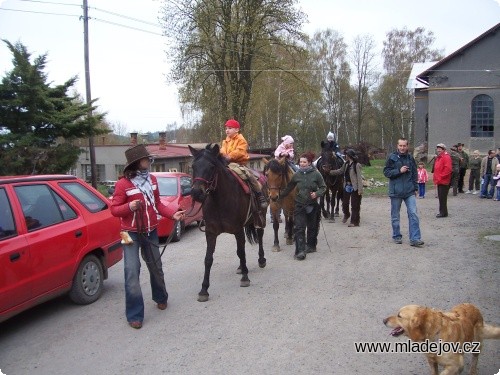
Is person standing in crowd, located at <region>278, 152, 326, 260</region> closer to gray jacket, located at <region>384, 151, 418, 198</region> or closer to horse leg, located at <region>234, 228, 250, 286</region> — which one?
gray jacket, located at <region>384, 151, 418, 198</region>

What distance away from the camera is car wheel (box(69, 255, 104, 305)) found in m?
5.81

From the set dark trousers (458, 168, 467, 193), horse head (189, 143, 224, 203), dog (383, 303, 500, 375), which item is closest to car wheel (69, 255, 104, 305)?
horse head (189, 143, 224, 203)

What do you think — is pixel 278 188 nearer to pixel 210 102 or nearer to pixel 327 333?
pixel 327 333

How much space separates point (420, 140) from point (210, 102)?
58.3 ft

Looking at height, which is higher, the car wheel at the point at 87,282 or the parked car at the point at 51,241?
the parked car at the point at 51,241

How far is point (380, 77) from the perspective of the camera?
179 ft

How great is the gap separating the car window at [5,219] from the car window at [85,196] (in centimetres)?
109

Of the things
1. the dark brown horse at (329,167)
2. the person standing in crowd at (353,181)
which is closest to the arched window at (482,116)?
the dark brown horse at (329,167)

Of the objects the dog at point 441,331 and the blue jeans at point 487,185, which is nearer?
the dog at point 441,331

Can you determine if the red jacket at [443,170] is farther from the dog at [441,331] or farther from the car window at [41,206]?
the car window at [41,206]

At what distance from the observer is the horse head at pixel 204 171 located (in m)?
5.51

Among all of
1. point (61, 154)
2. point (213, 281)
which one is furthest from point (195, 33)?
point (213, 281)

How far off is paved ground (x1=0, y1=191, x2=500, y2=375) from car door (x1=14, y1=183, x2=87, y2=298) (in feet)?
1.95

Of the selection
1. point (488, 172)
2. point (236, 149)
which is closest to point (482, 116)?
point (488, 172)
